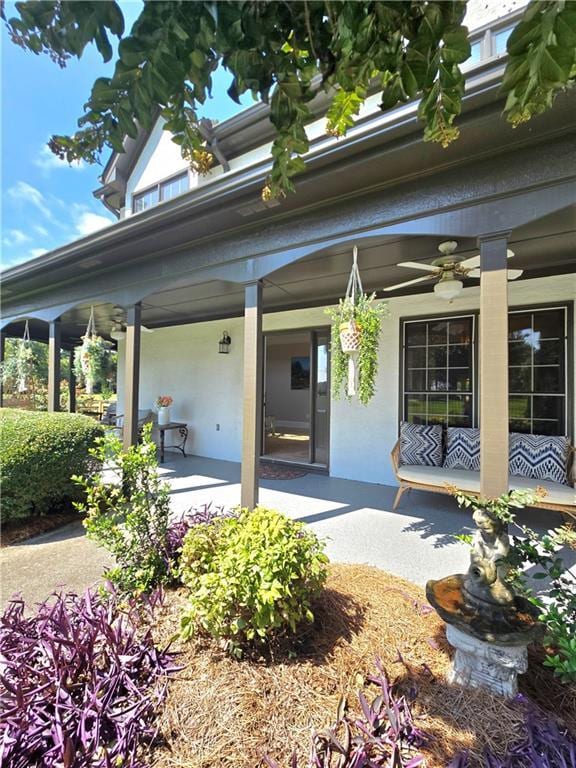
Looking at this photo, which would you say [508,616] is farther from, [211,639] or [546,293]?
[546,293]

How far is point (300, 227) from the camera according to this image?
3.33m

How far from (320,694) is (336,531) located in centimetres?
205

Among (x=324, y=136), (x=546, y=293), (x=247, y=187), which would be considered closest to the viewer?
(x=324, y=136)

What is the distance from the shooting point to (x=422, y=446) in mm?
4789

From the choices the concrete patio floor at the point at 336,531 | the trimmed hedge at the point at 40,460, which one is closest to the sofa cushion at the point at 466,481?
the concrete patio floor at the point at 336,531

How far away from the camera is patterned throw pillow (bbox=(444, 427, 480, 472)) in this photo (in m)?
4.46

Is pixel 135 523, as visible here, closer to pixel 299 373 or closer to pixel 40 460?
pixel 40 460

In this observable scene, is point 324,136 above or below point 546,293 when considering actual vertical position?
above

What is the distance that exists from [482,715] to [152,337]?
8665 millimetres

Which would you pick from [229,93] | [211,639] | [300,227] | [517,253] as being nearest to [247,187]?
[300,227]

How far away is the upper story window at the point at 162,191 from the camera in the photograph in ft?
25.6

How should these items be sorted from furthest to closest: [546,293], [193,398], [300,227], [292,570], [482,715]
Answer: [193,398] → [546,293] → [300,227] → [292,570] → [482,715]

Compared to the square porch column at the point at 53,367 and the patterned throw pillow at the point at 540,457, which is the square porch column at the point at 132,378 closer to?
the square porch column at the point at 53,367

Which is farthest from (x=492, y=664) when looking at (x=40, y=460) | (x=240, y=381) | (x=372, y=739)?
(x=240, y=381)
